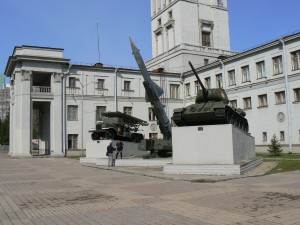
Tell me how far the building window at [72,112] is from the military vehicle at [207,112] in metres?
27.2

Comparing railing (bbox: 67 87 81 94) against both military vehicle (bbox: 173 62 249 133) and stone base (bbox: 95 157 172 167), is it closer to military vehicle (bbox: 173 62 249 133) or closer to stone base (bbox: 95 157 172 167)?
stone base (bbox: 95 157 172 167)

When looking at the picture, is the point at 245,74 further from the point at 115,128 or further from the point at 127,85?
the point at 115,128

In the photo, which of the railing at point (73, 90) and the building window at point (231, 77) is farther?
the railing at point (73, 90)

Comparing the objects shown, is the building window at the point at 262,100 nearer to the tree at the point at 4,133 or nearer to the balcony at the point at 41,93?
the balcony at the point at 41,93

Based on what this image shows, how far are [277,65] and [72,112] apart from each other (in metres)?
25.2

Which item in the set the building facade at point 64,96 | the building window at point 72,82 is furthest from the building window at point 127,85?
the building window at point 72,82

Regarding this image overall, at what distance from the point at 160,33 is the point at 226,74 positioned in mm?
17836

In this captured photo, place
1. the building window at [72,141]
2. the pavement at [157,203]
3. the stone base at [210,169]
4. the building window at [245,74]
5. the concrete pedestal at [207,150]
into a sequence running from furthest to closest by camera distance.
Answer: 1. the building window at [72,141]
2. the building window at [245,74]
3. the concrete pedestal at [207,150]
4. the stone base at [210,169]
5. the pavement at [157,203]

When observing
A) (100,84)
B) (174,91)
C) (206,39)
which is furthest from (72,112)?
(206,39)

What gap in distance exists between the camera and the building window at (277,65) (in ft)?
120

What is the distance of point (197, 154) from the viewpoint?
58.0ft

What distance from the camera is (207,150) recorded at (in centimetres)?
1739

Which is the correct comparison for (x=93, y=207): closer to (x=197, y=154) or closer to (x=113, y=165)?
(x=197, y=154)

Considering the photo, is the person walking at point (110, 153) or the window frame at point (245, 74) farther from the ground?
the window frame at point (245, 74)
